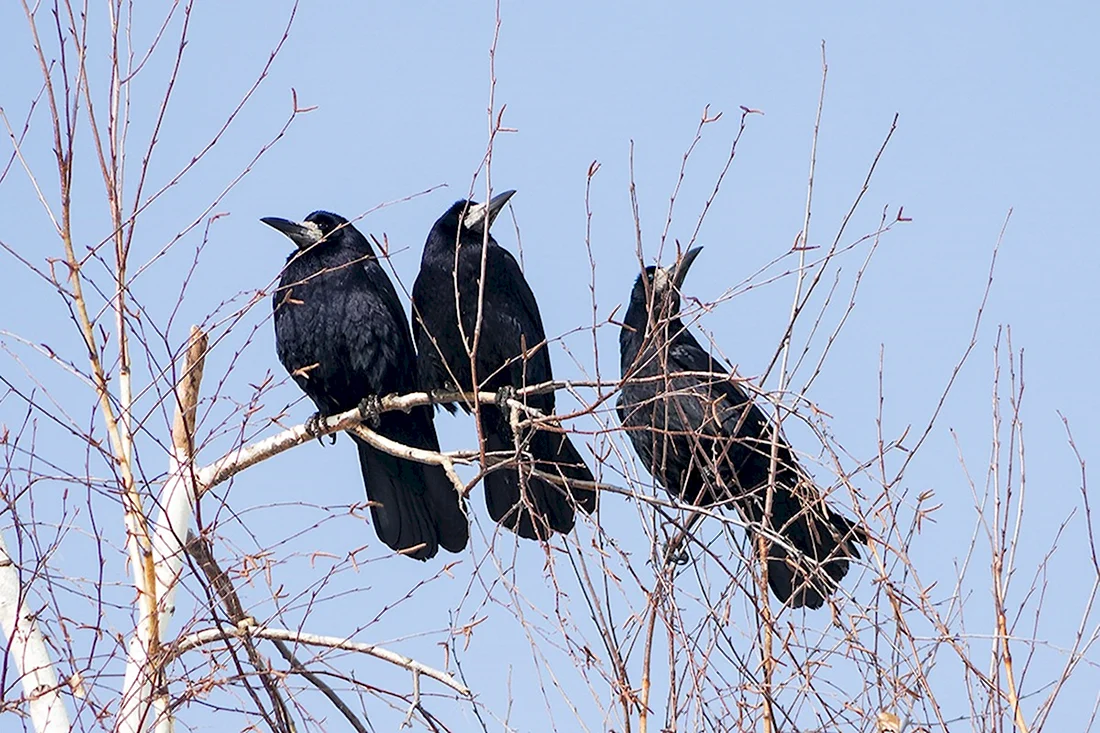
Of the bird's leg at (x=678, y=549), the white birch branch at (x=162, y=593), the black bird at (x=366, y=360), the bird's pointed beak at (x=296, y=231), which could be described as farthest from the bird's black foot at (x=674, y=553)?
the bird's pointed beak at (x=296, y=231)

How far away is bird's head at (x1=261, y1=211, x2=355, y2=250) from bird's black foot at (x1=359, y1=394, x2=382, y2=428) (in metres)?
→ 0.88

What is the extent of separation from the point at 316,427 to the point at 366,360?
0.84 m

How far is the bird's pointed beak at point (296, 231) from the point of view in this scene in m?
7.39

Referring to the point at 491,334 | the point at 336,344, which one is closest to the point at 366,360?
the point at 336,344

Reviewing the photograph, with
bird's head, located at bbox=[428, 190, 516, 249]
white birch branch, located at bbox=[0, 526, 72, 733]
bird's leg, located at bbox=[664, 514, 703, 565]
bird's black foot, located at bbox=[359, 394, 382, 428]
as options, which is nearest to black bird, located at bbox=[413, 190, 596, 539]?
bird's head, located at bbox=[428, 190, 516, 249]

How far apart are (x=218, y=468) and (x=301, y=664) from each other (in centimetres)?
125

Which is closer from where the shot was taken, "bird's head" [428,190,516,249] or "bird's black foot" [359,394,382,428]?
"bird's black foot" [359,394,382,428]

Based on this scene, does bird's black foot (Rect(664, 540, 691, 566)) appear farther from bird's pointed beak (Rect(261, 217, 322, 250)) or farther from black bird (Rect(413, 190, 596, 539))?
bird's pointed beak (Rect(261, 217, 322, 250))

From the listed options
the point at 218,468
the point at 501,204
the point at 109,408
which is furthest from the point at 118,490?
the point at 501,204

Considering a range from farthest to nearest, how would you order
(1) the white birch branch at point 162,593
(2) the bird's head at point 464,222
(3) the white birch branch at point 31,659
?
1. (2) the bird's head at point 464,222
2. (3) the white birch branch at point 31,659
3. (1) the white birch branch at point 162,593

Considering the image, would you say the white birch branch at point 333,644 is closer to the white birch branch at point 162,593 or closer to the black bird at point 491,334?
the white birch branch at point 162,593

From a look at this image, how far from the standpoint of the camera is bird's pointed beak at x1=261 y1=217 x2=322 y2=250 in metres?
7.39

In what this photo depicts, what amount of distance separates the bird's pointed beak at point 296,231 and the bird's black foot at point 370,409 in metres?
0.92

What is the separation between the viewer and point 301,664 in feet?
A: 13.1
